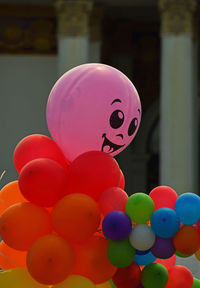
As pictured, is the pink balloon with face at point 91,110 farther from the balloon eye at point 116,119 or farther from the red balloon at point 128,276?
the red balloon at point 128,276

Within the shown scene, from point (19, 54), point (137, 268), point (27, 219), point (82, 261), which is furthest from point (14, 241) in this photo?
point (19, 54)

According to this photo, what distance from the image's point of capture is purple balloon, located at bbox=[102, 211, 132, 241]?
3.94m

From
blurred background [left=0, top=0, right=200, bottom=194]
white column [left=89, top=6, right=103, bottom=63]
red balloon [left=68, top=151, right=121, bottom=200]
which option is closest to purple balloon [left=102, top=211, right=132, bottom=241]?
red balloon [left=68, top=151, right=121, bottom=200]

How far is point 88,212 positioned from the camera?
3957mm

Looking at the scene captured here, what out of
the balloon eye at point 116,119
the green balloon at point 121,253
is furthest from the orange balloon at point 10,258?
the balloon eye at point 116,119

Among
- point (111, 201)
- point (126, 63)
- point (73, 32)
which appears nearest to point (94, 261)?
point (111, 201)

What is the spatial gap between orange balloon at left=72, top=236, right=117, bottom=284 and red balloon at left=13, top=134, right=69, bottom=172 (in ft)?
1.92

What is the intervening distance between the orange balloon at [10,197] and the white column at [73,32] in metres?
9.57

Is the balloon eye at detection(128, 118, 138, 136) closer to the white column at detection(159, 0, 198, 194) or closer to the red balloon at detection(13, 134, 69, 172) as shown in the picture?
the red balloon at detection(13, 134, 69, 172)

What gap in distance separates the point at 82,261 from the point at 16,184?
0.81 m

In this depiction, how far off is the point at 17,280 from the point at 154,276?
2.85 feet

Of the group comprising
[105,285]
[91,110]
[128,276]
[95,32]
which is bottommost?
[95,32]

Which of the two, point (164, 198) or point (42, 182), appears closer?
point (42, 182)

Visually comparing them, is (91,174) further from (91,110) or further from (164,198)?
(164,198)
